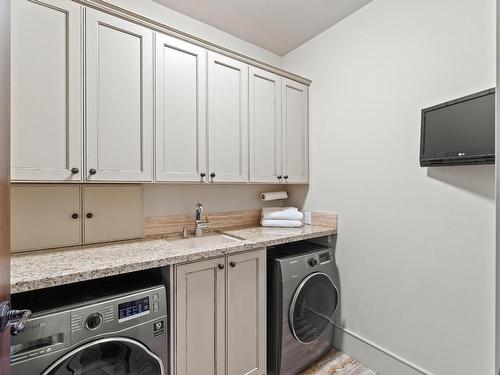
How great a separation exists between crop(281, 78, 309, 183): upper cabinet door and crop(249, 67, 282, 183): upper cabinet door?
0.07 metres

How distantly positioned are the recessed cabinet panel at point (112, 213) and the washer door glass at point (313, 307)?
48.2 inches

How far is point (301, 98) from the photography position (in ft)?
7.82

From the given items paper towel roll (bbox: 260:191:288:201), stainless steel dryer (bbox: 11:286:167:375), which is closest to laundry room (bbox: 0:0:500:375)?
stainless steel dryer (bbox: 11:286:167:375)

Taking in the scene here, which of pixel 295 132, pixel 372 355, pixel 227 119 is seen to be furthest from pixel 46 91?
pixel 372 355

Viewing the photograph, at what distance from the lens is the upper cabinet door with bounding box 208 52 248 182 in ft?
6.07

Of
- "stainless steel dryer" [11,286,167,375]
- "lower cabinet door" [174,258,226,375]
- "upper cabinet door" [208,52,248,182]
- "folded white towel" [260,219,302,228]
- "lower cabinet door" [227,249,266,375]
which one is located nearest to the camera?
"stainless steel dryer" [11,286,167,375]

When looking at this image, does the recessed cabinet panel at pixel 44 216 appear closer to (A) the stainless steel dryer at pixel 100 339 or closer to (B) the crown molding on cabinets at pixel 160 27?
(A) the stainless steel dryer at pixel 100 339

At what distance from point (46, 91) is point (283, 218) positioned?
5.96ft

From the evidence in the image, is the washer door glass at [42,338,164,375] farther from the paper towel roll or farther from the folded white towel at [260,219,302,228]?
the paper towel roll

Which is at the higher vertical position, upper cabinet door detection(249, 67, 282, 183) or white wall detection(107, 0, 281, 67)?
white wall detection(107, 0, 281, 67)

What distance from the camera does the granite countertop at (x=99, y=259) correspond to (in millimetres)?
1042

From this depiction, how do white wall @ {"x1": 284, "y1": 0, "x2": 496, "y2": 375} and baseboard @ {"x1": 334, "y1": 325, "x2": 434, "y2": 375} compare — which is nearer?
white wall @ {"x1": 284, "y1": 0, "x2": 496, "y2": 375}

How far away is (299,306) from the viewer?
1.79 meters

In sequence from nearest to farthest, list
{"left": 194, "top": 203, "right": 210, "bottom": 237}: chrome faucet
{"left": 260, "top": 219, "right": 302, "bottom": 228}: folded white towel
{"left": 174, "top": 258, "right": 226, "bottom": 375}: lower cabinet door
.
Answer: {"left": 174, "top": 258, "right": 226, "bottom": 375}: lower cabinet door, {"left": 194, "top": 203, "right": 210, "bottom": 237}: chrome faucet, {"left": 260, "top": 219, "right": 302, "bottom": 228}: folded white towel
